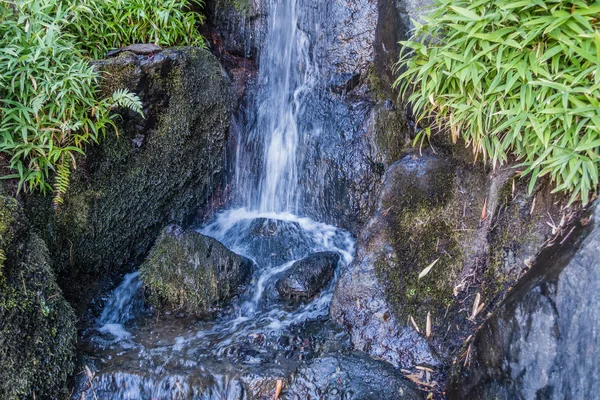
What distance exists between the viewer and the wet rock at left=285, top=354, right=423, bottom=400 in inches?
135

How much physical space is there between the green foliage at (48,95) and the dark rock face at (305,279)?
7.61ft

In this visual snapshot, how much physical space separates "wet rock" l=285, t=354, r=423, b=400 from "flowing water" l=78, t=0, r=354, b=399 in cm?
19

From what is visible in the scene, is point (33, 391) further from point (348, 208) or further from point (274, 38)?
point (274, 38)

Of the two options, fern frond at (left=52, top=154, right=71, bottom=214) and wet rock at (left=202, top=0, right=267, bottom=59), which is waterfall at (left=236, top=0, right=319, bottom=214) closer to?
wet rock at (left=202, top=0, right=267, bottom=59)

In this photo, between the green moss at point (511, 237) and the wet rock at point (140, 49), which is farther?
the wet rock at point (140, 49)

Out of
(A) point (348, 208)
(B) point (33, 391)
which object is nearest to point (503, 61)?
(A) point (348, 208)

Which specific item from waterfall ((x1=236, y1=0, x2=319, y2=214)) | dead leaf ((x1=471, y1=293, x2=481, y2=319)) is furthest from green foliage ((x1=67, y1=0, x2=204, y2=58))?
dead leaf ((x1=471, y1=293, x2=481, y2=319))

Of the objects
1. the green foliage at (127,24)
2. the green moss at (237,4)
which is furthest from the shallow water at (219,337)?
the green moss at (237,4)

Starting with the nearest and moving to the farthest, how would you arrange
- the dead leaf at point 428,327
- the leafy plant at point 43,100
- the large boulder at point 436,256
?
the large boulder at point 436,256, the dead leaf at point 428,327, the leafy plant at point 43,100

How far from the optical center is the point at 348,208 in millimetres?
5938

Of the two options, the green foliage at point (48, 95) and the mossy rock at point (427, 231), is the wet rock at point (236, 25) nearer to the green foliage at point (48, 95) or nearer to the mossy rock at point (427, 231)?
the green foliage at point (48, 95)

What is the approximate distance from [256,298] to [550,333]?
3.01 m

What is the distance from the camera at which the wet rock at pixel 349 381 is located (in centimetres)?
343

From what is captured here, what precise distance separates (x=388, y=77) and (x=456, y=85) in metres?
2.00
